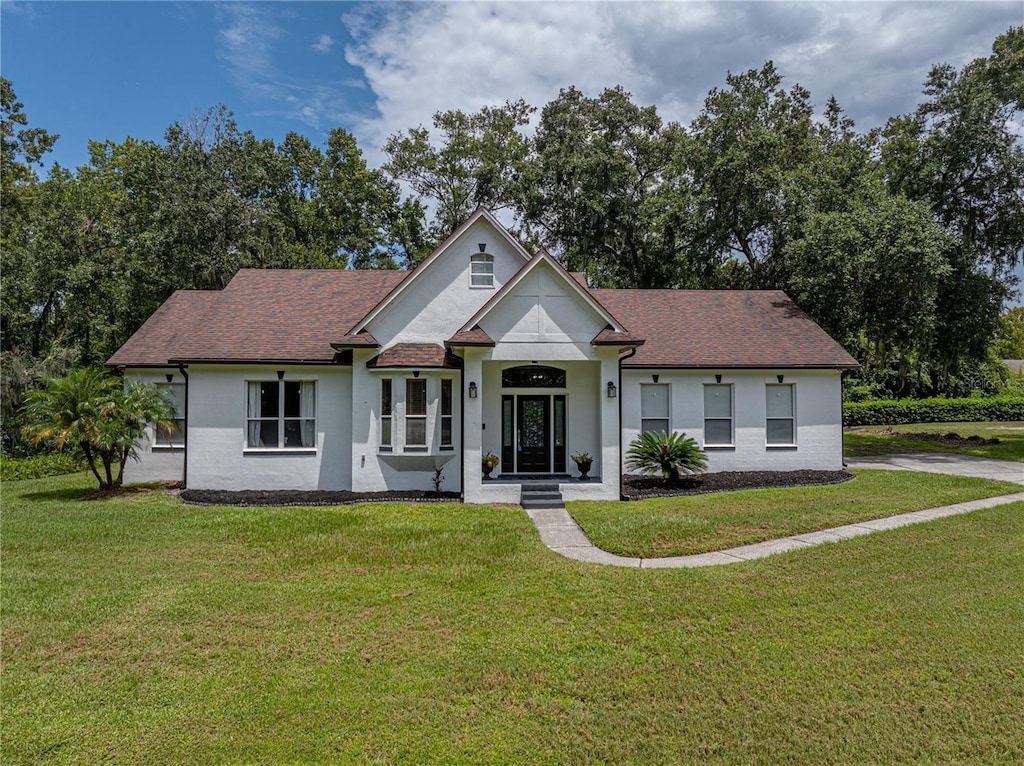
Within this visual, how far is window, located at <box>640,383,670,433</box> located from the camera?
57.6 feet

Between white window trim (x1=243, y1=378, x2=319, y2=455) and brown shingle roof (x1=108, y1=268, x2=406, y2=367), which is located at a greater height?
brown shingle roof (x1=108, y1=268, x2=406, y2=367)

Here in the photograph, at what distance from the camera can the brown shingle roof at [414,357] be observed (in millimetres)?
14625

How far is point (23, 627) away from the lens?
6.52m

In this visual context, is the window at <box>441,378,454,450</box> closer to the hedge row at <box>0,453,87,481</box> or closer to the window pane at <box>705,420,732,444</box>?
the window pane at <box>705,420,732,444</box>

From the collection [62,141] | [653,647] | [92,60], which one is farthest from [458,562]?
[62,141]

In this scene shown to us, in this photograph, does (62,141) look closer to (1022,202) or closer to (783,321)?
(783,321)

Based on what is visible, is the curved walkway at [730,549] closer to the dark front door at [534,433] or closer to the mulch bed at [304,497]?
the dark front door at [534,433]

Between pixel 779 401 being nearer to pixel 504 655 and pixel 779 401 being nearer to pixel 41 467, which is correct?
pixel 504 655

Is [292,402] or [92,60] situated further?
[292,402]

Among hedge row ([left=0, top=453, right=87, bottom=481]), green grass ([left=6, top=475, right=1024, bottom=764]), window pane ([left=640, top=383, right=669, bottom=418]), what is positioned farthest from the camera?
hedge row ([left=0, top=453, right=87, bottom=481])

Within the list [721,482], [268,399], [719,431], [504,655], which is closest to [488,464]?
[268,399]

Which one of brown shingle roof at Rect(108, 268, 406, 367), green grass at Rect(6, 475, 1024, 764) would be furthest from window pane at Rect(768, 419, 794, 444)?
brown shingle roof at Rect(108, 268, 406, 367)

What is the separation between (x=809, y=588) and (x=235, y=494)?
1298cm

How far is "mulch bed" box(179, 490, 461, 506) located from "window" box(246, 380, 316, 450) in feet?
4.18
